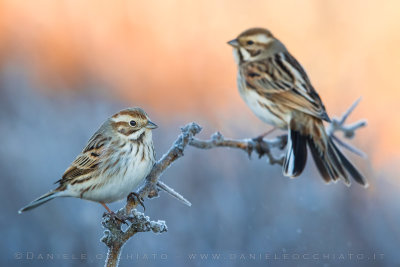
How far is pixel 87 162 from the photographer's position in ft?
13.1

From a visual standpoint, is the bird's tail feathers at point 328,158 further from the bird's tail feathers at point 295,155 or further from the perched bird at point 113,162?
the perched bird at point 113,162

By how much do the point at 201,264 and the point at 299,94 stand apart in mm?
2457

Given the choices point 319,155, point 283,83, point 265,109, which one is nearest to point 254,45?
point 283,83

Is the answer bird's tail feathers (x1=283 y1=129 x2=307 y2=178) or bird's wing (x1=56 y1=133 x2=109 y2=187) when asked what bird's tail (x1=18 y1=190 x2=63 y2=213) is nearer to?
bird's wing (x1=56 y1=133 x2=109 y2=187)

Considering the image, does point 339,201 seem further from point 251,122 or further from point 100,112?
point 100,112

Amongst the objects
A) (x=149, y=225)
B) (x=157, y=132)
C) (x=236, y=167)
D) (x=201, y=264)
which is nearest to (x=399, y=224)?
(x=236, y=167)

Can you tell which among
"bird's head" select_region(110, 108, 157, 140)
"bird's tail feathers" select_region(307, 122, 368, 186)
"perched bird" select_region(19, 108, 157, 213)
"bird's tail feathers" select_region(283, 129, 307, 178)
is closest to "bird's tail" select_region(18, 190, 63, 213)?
"perched bird" select_region(19, 108, 157, 213)

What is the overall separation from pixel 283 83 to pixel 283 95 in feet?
0.38

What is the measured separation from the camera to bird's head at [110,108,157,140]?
12.4 feet

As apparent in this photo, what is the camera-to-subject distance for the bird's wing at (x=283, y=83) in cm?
489

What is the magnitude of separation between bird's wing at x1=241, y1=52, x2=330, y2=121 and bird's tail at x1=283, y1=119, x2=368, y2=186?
0.16 metres

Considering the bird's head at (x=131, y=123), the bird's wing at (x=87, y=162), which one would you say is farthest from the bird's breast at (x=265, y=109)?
the bird's wing at (x=87, y=162)

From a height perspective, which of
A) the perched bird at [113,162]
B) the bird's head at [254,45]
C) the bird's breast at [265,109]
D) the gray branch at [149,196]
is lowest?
the gray branch at [149,196]

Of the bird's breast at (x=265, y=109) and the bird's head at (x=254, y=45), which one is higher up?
the bird's head at (x=254, y=45)
